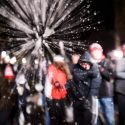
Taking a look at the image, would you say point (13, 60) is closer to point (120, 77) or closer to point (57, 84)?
point (57, 84)

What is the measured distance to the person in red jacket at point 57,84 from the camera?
11578mm

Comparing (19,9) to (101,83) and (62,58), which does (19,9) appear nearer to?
(62,58)

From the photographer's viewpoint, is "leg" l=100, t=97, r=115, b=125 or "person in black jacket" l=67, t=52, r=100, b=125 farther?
"leg" l=100, t=97, r=115, b=125

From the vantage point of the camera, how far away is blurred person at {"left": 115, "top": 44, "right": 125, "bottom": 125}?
11.5 metres

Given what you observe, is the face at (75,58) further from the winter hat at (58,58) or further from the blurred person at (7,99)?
the blurred person at (7,99)

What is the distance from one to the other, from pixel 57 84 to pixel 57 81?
0.06 m

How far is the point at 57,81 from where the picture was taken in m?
11.6

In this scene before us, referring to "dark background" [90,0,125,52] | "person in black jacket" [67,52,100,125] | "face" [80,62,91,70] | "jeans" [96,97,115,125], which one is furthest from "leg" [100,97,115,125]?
"dark background" [90,0,125,52]

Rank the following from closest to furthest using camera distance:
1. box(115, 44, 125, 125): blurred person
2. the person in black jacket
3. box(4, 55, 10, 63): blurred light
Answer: the person in black jacket → box(115, 44, 125, 125): blurred person → box(4, 55, 10, 63): blurred light

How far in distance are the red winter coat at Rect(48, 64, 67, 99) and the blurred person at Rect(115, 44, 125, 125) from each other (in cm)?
96

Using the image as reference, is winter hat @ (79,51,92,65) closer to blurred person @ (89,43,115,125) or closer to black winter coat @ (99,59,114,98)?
blurred person @ (89,43,115,125)

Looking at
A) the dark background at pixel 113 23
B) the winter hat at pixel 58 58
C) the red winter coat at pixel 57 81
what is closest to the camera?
the red winter coat at pixel 57 81

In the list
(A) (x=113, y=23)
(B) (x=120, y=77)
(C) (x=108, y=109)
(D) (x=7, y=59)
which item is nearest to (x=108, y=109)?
(C) (x=108, y=109)

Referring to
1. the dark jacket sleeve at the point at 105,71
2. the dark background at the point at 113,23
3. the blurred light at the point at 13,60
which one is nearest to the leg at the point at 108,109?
the dark jacket sleeve at the point at 105,71
